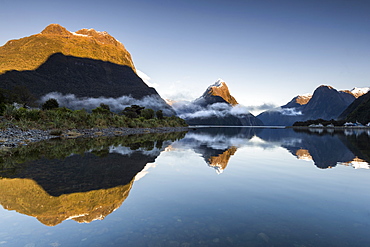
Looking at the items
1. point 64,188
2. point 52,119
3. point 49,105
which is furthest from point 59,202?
point 49,105

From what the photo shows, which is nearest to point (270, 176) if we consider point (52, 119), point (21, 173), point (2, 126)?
point (21, 173)

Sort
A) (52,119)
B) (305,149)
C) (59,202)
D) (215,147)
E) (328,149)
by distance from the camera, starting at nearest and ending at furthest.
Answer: (59,202) → (328,149) → (305,149) → (215,147) → (52,119)

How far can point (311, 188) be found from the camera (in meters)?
9.87

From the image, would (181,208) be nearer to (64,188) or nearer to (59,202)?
(59,202)

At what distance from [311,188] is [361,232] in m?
4.36

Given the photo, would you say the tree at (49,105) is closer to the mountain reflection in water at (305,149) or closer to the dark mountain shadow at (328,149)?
the mountain reflection in water at (305,149)

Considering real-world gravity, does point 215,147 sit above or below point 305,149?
below

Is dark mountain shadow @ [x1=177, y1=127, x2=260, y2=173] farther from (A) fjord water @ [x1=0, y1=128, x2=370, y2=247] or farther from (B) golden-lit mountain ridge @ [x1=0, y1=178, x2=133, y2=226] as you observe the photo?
(B) golden-lit mountain ridge @ [x1=0, y1=178, x2=133, y2=226]

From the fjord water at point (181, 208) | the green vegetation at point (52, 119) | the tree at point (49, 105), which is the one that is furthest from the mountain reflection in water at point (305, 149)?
the tree at point (49, 105)

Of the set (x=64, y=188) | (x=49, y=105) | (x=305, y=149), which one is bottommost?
(x=64, y=188)

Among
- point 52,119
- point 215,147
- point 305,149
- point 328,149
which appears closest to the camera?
point 328,149

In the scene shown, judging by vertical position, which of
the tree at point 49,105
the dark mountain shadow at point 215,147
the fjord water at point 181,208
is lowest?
the dark mountain shadow at point 215,147

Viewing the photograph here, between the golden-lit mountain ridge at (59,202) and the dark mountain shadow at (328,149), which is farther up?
the dark mountain shadow at (328,149)

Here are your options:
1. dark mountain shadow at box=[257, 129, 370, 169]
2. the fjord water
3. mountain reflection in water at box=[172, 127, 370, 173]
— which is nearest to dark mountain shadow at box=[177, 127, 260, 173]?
mountain reflection in water at box=[172, 127, 370, 173]
